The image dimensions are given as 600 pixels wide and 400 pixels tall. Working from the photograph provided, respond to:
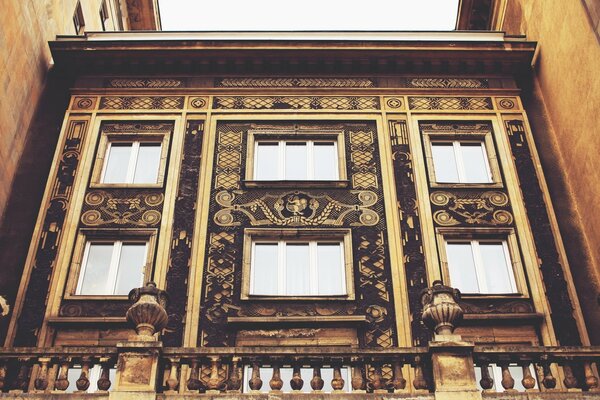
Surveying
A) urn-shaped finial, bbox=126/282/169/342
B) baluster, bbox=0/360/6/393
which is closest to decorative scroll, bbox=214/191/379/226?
urn-shaped finial, bbox=126/282/169/342

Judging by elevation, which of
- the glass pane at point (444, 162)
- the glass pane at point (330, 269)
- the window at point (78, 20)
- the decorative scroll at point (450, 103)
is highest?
the window at point (78, 20)

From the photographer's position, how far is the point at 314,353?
11.8 m

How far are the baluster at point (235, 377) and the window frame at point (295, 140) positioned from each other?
651cm

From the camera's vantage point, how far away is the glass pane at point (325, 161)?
59.8ft

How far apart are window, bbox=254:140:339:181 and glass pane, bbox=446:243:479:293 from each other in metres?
3.58

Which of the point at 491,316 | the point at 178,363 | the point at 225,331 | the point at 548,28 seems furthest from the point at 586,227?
the point at 178,363

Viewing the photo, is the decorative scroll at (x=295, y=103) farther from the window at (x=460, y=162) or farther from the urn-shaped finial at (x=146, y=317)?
the urn-shaped finial at (x=146, y=317)

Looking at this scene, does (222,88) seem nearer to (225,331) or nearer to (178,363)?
(225,331)

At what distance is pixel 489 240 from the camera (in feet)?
55.0

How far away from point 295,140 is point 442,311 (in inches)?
332

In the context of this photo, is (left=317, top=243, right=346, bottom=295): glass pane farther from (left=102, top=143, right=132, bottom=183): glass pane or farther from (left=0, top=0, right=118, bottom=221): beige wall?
(left=0, top=0, right=118, bottom=221): beige wall

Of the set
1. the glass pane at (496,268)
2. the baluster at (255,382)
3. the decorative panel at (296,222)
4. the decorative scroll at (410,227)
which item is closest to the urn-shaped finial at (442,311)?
the decorative scroll at (410,227)

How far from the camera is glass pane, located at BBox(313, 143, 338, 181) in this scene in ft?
59.8

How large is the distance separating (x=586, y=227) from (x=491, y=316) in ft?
12.1
